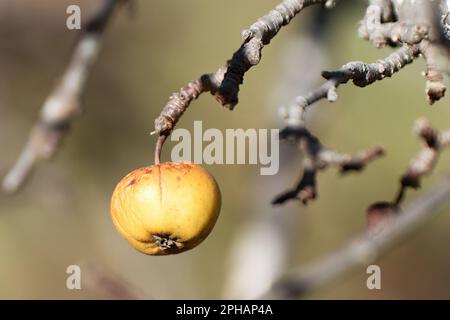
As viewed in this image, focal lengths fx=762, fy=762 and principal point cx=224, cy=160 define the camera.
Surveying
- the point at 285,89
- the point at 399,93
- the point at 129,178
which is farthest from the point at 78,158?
the point at 129,178

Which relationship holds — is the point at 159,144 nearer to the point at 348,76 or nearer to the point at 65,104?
the point at 348,76

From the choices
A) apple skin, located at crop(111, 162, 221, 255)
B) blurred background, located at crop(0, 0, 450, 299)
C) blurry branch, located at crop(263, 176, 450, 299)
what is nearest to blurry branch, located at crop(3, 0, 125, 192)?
blurry branch, located at crop(263, 176, 450, 299)

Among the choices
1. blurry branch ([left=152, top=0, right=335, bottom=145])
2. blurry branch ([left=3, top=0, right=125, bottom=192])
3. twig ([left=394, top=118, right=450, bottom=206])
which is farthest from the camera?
twig ([left=394, top=118, right=450, bottom=206])

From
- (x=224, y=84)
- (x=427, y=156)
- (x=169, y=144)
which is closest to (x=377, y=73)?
(x=427, y=156)

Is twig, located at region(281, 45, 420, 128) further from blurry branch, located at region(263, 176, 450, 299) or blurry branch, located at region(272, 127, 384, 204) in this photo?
blurry branch, located at region(263, 176, 450, 299)

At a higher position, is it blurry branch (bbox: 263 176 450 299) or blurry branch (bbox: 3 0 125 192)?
blurry branch (bbox: 3 0 125 192)

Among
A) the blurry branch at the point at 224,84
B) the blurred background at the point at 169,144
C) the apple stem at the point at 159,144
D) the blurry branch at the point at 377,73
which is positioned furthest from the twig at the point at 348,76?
the blurred background at the point at 169,144

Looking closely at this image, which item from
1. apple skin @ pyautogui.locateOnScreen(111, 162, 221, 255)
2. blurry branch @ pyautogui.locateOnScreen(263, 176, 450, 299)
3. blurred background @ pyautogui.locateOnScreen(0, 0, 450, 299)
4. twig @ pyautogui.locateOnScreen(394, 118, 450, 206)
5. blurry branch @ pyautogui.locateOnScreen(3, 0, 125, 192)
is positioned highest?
blurred background @ pyautogui.locateOnScreen(0, 0, 450, 299)
